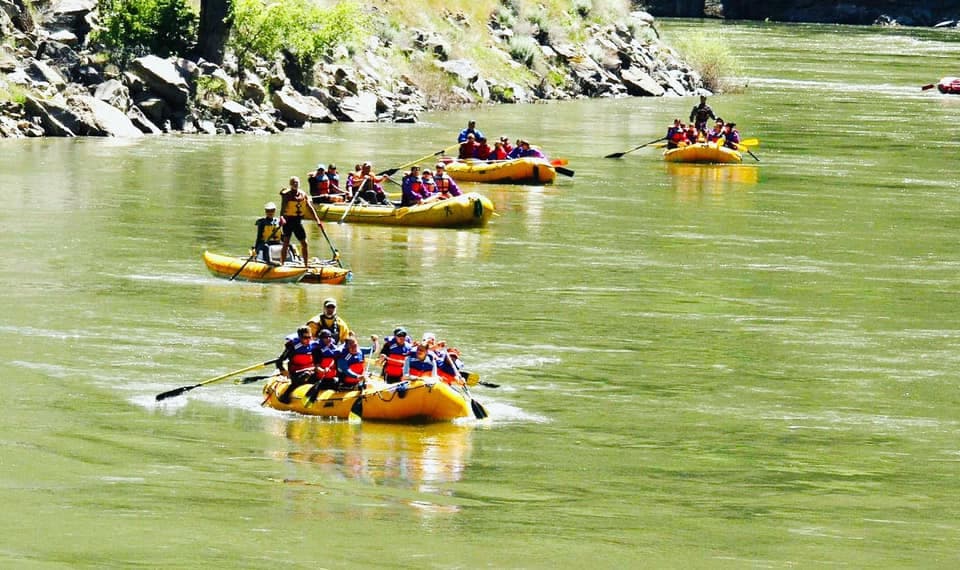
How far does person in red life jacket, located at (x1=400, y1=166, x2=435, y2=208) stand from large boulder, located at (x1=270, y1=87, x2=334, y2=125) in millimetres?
18484

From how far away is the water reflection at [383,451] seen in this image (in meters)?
19.4

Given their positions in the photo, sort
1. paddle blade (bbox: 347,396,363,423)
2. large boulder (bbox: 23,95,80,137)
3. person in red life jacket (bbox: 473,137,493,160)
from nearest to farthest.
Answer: paddle blade (bbox: 347,396,363,423)
person in red life jacket (bbox: 473,137,493,160)
large boulder (bbox: 23,95,80,137)

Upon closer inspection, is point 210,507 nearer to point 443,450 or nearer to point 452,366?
point 443,450

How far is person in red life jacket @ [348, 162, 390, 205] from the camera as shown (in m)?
39.9

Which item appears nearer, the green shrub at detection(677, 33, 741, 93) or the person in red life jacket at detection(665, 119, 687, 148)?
the person in red life jacket at detection(665, 119, 687, 148)

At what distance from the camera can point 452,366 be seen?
22875 millimetres

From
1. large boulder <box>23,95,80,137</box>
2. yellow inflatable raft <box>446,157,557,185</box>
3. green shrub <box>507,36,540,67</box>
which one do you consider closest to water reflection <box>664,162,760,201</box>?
yellow inflatable raft <box>446,157,557,185</box>

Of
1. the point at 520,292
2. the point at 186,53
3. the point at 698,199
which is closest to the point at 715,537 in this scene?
the point at 520,292

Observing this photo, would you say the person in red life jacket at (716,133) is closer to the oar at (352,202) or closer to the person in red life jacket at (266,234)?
the oar at (352,202)

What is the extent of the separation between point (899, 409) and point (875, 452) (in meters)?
2.31

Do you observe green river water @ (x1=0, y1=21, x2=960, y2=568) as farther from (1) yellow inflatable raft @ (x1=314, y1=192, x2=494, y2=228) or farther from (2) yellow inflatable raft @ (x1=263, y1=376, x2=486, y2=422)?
(1) yellow inflatable raft @ (x1=314, y1=192, x2=494, y2=228)

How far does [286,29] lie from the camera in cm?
5934

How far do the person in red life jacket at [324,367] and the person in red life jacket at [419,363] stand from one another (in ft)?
2.89

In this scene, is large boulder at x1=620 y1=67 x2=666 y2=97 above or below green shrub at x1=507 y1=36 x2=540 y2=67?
below
